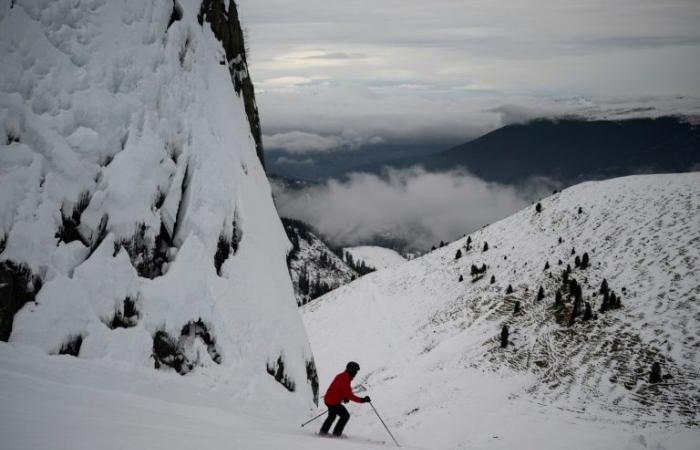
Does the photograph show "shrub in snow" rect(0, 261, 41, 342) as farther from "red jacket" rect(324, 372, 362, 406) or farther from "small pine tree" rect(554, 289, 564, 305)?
"small pine tree" rect(554, 289, 564, 305)

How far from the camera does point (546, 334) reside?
40719mm

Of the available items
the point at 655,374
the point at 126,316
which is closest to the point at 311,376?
the point at 126,316

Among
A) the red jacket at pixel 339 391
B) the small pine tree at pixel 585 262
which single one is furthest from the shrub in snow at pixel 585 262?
the red jacket at pixel 339 391

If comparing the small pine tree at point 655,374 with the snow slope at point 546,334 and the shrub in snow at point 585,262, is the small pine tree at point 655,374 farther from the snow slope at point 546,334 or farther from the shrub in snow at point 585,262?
the shrub in snow at point 585,262

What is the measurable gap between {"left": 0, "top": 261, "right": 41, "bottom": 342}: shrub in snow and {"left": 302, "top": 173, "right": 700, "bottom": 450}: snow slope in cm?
2182

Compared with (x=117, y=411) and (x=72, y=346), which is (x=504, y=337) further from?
(x=117, y=411)

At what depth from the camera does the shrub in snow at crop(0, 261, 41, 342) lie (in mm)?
10320

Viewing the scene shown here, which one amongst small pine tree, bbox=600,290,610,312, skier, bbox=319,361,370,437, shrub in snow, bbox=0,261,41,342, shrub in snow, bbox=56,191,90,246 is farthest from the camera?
small pine tree, bbox=600,290,610,312

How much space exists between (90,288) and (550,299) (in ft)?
146

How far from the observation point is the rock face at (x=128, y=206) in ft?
37.7

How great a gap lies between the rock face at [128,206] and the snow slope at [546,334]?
1708 cm

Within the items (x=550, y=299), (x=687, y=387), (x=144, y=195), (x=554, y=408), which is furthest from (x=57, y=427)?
(x=550, y=299)

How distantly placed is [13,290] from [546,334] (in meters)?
41.2

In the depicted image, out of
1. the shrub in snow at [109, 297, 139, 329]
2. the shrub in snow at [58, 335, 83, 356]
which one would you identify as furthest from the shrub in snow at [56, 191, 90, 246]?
the shrub in snow at [58, 335, 83, 356]
